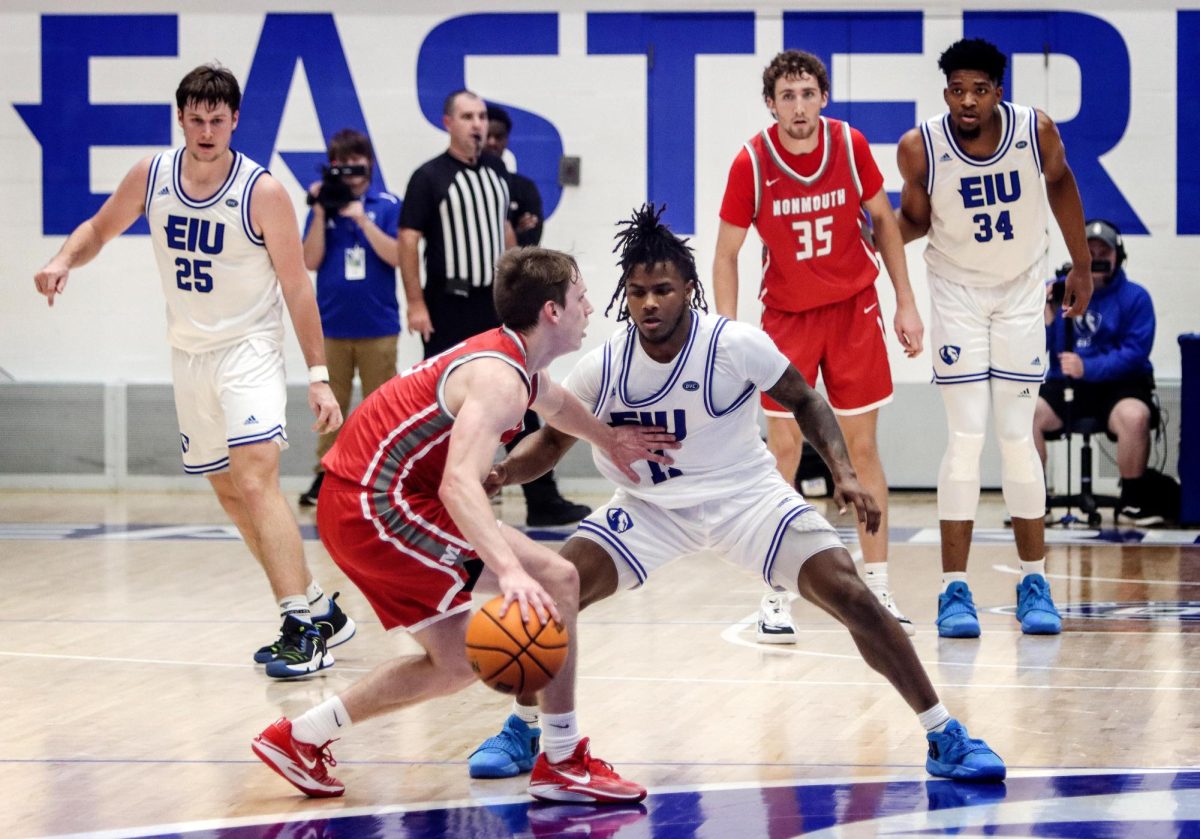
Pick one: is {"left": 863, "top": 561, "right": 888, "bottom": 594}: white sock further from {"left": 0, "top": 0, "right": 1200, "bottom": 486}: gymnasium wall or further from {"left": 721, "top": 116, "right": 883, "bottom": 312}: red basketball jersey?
Result: {"left": 0, "top": 0, "right": 1200, "bottom": 486}: gymnasium wall

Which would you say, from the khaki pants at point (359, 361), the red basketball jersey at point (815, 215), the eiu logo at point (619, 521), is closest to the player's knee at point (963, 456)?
the red basketball jersey at point (815, 215)

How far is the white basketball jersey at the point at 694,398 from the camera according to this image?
4.64 m

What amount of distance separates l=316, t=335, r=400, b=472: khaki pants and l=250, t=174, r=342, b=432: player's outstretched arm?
434cm

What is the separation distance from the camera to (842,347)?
21.2 ft

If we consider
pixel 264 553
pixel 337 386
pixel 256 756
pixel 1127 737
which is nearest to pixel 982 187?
pixel 1127 737

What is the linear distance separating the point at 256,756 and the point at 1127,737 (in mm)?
2321

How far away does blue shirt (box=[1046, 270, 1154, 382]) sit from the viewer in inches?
382

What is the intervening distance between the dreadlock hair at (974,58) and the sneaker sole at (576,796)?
125 inches

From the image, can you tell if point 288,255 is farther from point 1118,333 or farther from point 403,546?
point 1118,333

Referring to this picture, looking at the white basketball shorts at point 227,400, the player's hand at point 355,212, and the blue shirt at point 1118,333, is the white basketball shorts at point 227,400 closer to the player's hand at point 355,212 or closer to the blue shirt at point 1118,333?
the player's hand at point 355,212

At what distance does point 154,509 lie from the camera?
34.8 ft

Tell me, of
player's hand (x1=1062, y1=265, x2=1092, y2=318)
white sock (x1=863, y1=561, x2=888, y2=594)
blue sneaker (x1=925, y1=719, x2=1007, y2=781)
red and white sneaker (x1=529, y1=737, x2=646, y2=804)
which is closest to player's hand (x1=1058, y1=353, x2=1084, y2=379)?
player's hand (x1=1062, y1=265, x2=1092, y2=318)

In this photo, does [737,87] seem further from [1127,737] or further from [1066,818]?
[1066,818]

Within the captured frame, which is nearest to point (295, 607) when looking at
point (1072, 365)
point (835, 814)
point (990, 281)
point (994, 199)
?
point (835, 814)
